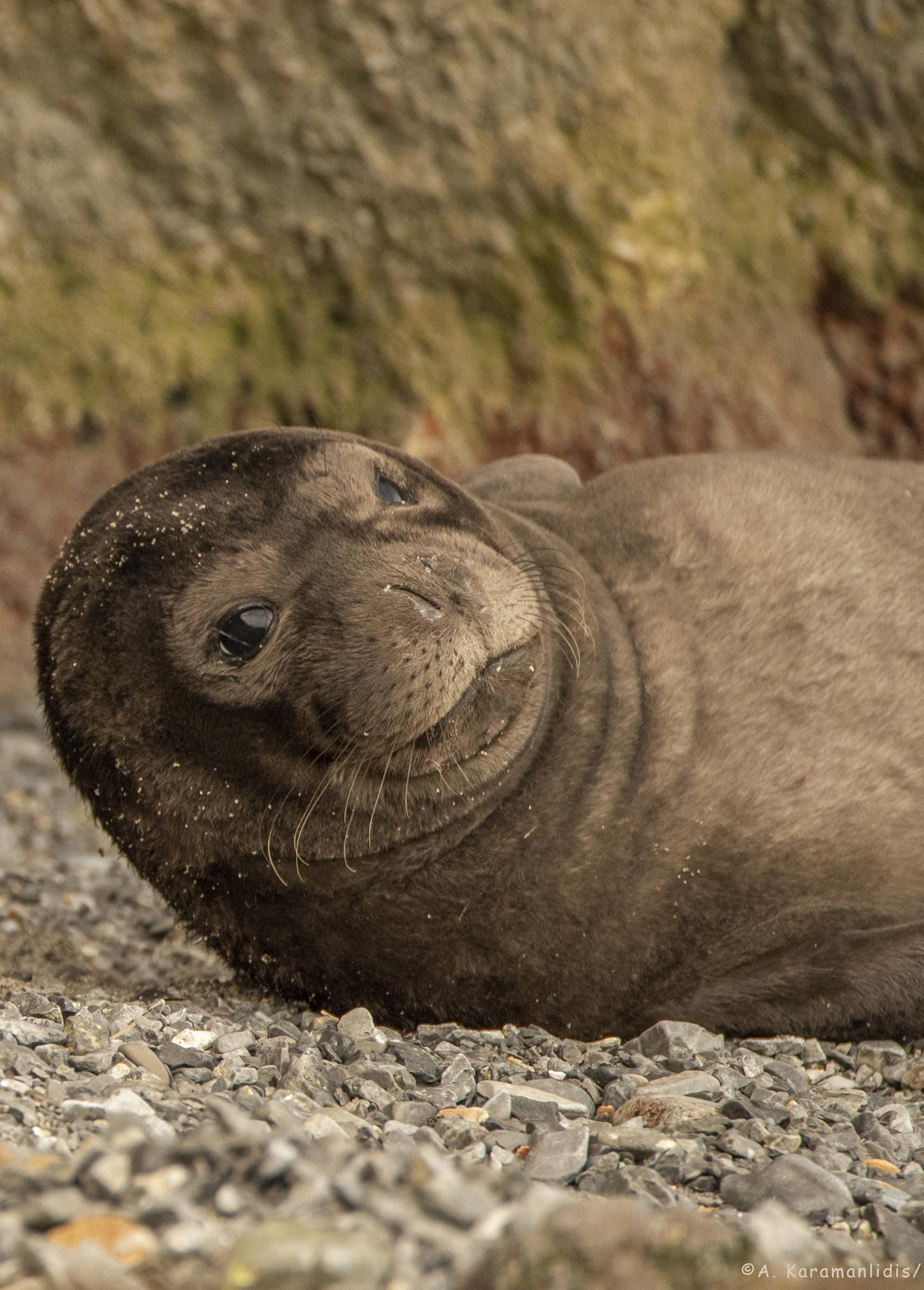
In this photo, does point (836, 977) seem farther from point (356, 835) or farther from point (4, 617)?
point (4, 617)

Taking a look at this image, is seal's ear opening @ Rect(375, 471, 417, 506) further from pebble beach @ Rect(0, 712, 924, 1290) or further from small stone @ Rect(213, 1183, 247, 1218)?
small stone @ Rect(213, 1183, 247, 1218)

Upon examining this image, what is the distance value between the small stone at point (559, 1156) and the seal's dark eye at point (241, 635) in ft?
3.95

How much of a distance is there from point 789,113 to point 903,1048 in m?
4.65

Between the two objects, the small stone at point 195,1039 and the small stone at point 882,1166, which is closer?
the small stone at point 882,1166

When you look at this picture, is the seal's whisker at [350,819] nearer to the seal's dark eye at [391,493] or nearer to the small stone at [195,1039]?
the small stone at [195,1039]

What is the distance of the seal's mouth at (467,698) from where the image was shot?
9.98 feet

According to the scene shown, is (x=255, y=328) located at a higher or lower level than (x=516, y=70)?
lower

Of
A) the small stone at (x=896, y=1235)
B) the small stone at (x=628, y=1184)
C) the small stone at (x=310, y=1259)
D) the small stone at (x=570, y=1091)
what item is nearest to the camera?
the small stone at (x=310, y=1259)

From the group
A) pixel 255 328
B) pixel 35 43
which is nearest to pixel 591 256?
pixel 255 328

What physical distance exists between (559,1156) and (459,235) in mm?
4715

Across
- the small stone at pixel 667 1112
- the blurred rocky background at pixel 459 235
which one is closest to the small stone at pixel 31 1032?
the small stone at pixel 667 1112

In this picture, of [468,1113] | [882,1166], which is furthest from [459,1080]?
[882,1166]

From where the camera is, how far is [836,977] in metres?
3.10

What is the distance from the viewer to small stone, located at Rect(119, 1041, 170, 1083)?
2.58 m
